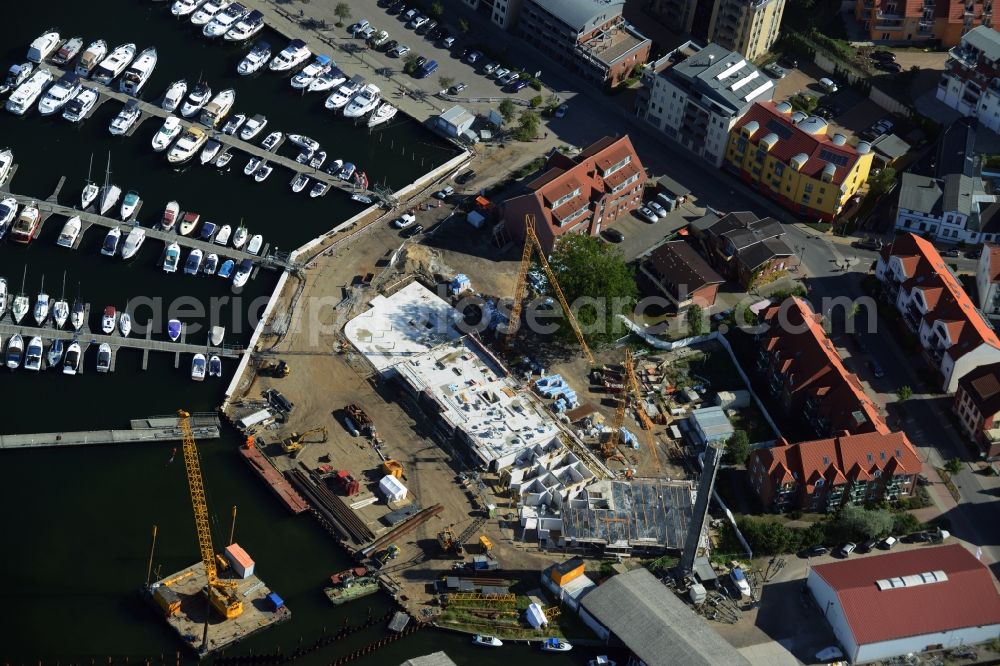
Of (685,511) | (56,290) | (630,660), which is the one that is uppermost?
(56,290)

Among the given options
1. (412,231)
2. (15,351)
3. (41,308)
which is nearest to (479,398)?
(412,231)

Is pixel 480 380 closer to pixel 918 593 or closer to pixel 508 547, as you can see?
pixel 508 547

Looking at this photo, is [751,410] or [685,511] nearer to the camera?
[685,511]

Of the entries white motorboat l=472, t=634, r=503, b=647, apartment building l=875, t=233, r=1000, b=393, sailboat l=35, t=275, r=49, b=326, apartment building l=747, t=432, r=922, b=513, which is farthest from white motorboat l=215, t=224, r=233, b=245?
apartment building l=875, t=233, r=1000, b=393

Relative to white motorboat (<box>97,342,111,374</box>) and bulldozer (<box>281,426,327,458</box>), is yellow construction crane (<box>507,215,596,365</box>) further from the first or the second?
white motorboat (<box>97,342,111,374</box>)

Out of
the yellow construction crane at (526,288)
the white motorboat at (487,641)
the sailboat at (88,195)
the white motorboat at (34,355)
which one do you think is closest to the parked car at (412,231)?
the yellow construction crane at (526,288)

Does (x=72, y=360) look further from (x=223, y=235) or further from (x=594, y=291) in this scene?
(x=594, y=291)

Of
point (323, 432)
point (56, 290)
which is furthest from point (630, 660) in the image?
point (56, 290)
